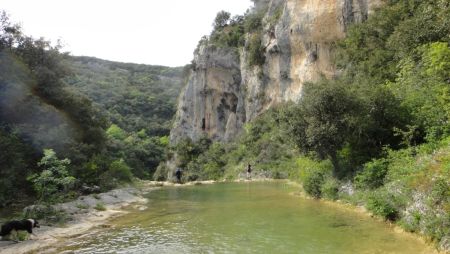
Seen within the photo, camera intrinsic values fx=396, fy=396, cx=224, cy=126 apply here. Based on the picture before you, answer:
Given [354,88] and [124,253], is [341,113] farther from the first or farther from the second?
[124,253]

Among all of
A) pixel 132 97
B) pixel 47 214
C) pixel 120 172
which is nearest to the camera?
pixel 47 214

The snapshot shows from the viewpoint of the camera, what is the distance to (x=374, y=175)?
17719 millimetres

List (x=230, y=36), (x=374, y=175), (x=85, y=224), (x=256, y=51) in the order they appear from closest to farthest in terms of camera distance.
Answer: (x=85, y=224), (x=374, y=175), (x=256, y=51), (x=230, y=36)

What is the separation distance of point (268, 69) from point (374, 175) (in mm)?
44285

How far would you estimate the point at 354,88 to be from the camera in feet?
70.1

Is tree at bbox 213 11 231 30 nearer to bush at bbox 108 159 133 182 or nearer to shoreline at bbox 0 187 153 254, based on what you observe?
bush at bbox 108 159 133 182

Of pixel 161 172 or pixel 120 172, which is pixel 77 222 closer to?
pixel 120 172

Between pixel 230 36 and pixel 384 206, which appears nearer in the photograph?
pixel 384 206

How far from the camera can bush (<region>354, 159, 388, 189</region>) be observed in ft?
57.3

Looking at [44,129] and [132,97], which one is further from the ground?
[132,97]

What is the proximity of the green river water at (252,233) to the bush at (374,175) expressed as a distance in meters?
1.60

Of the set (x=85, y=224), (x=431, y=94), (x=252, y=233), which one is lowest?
(x=85, y=224)

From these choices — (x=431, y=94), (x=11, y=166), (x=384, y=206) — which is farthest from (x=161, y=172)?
(x=384, y=206)

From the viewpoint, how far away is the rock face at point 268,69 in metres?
44.7
